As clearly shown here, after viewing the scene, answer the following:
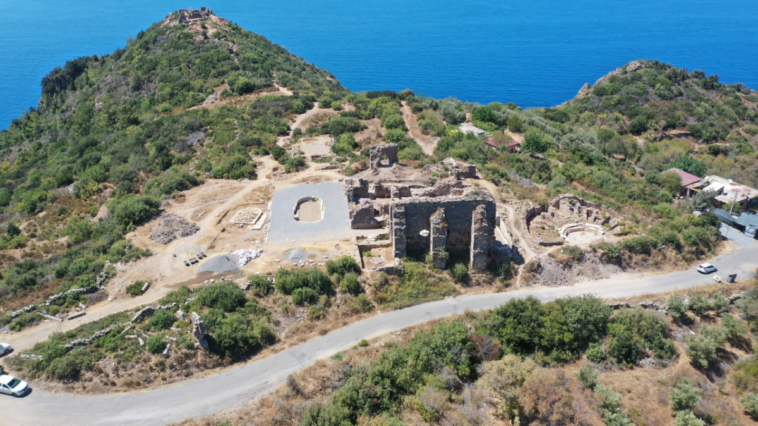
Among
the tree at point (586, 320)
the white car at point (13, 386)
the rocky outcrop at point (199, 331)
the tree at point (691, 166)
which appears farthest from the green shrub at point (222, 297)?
the tree at point (691, 166)

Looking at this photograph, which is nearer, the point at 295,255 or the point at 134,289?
the point at 134,289

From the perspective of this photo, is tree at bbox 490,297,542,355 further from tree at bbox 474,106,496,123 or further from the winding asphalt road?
tree at bbox 474,106,496,123

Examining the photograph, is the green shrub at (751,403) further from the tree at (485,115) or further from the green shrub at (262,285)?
the tree at (485,115)

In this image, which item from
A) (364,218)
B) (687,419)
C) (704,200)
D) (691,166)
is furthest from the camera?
(691,166)

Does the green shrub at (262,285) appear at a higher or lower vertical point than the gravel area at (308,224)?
lower

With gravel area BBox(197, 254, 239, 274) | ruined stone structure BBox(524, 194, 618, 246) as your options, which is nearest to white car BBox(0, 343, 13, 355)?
gravel area BBox(197, 254, 239, 274)

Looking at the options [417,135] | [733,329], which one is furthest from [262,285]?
[417,135]

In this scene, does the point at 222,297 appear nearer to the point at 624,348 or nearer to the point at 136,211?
the point at 136,211
